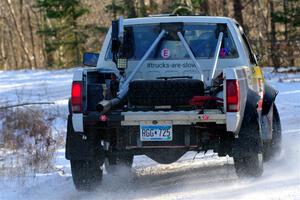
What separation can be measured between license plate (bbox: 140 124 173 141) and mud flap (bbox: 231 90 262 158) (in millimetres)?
725

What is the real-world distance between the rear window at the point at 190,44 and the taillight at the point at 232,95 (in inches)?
51.3

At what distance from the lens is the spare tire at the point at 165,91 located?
6582 mm

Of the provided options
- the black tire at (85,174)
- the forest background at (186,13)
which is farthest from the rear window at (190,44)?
the forest background at (186,13)

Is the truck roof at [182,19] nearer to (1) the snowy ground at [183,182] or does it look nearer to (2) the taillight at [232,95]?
(2) the taillight at [232,95]

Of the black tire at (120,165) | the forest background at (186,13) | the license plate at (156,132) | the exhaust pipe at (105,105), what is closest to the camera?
the exhaust pipe at (105,105)

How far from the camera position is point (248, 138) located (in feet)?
21.5

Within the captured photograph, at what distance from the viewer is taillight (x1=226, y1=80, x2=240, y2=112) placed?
20.4 ft

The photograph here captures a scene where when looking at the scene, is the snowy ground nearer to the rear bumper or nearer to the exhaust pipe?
the rear bumper

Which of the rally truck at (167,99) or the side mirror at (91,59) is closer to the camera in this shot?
the rally truck at (167,99)

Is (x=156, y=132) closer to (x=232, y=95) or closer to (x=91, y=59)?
(x=232, y=95)

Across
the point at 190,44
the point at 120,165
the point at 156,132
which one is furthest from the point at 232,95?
the point at 120,165

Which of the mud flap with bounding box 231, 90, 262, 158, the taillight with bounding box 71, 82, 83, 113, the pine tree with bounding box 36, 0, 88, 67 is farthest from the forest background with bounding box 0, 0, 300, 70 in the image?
the taillight with bounding box 71, 82, 83, 113

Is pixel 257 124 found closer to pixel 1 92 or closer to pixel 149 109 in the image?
pixel 149 109

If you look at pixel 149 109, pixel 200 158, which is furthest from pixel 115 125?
pixel 200 158
